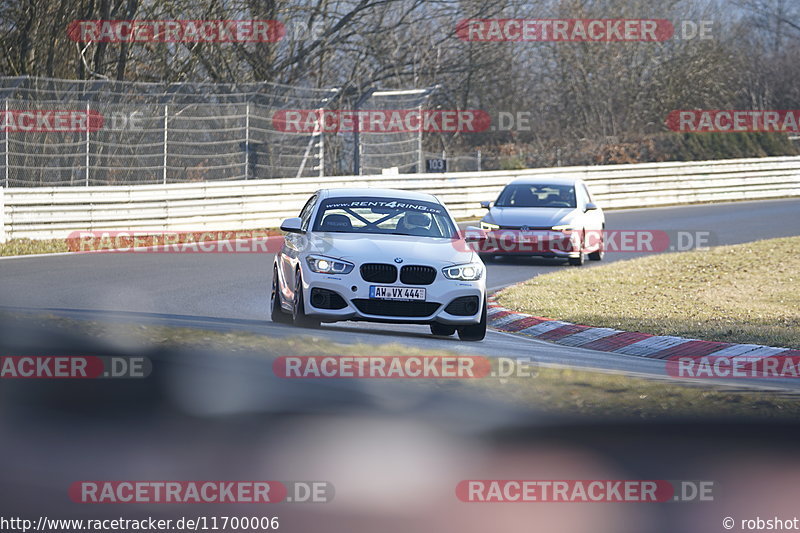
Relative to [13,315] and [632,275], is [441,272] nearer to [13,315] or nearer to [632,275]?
[13,315]

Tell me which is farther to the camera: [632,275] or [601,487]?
[632,275]

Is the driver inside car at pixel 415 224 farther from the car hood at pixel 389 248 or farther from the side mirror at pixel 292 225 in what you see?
the side mirror at pixel 292 225

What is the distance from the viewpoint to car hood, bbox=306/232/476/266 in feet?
35.2

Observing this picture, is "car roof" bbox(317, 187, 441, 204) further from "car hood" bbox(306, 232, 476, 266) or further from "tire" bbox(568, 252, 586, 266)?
"tire" bbox(568, 252, 586, 266)

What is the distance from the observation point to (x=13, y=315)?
5.46 metres

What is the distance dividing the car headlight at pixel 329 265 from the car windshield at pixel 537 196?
35.3 ft

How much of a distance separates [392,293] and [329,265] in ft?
2.01

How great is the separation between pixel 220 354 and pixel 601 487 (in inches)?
61.9

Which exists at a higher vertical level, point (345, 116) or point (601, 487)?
point (345, 116)

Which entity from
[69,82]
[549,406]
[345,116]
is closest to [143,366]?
[549,406]

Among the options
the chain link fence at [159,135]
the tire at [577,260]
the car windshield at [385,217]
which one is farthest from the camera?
the chain link fence at [159,135]

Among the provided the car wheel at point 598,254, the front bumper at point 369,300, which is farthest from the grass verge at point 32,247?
the front bumper at point 369,300

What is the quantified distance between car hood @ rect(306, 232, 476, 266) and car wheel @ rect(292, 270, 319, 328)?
320mm

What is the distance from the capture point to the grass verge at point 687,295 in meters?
12.7
